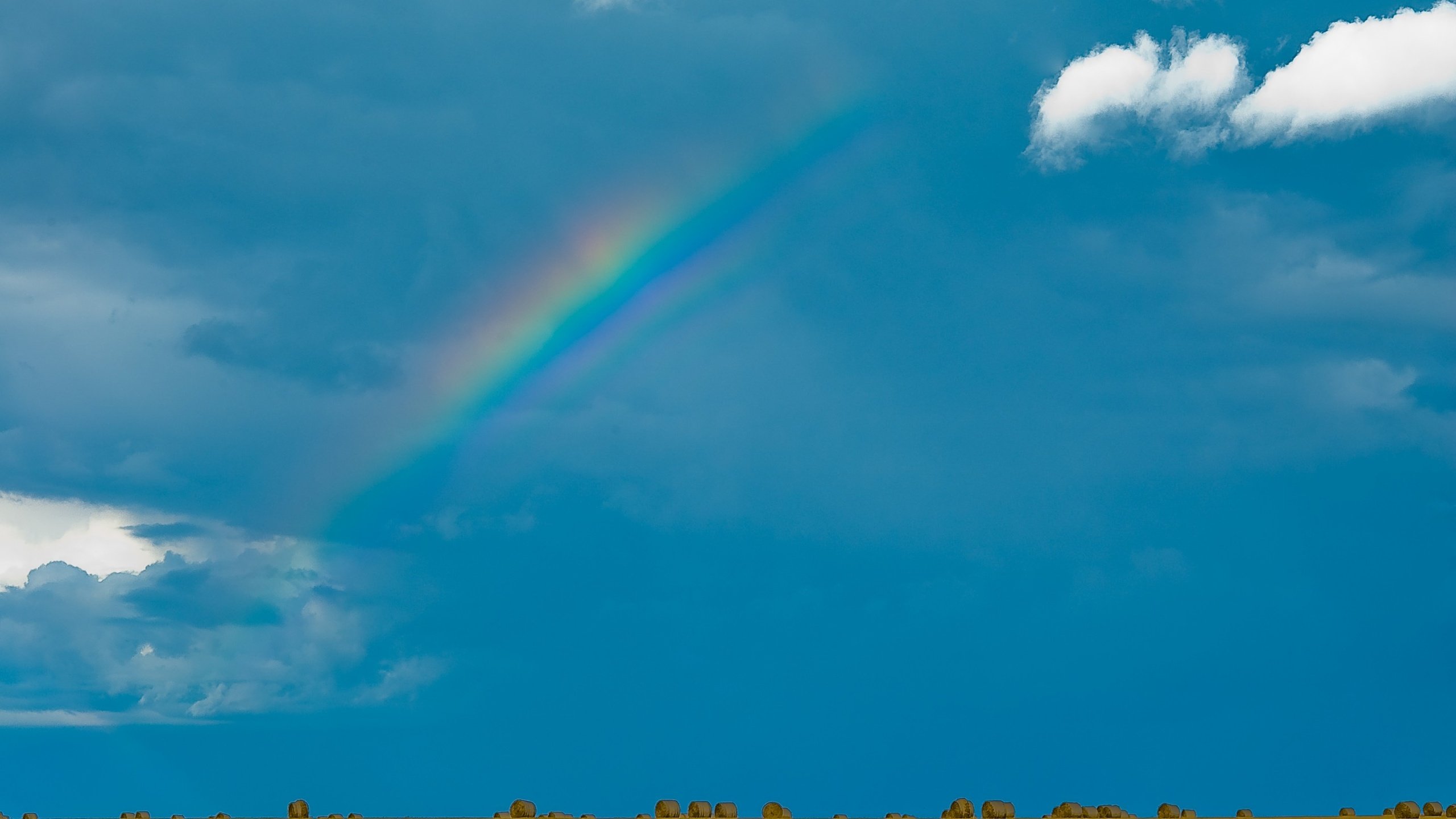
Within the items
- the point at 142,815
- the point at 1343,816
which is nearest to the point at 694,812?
the point at 142,815

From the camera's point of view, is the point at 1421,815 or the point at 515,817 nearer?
the point at 515,817

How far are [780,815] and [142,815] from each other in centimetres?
2501

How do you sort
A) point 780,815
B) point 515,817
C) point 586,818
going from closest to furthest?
point 586,818 < point 515,817 < point 780,815

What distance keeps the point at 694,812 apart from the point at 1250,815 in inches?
930

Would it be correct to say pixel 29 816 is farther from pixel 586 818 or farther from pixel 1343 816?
pixel 1343 816

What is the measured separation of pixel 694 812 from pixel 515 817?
649 cm

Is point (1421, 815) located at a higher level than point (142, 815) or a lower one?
lower

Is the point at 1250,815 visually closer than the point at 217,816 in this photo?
No

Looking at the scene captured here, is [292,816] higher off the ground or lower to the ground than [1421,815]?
higher

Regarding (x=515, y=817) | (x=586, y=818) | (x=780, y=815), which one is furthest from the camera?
(x=780, y=815)

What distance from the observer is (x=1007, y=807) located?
5441 centimetres

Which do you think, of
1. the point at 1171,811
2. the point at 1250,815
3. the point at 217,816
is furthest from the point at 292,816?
the point at 1250,815

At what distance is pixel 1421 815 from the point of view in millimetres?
55531

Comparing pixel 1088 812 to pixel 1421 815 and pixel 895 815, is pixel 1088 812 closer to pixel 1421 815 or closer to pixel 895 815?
pixel 895 815
